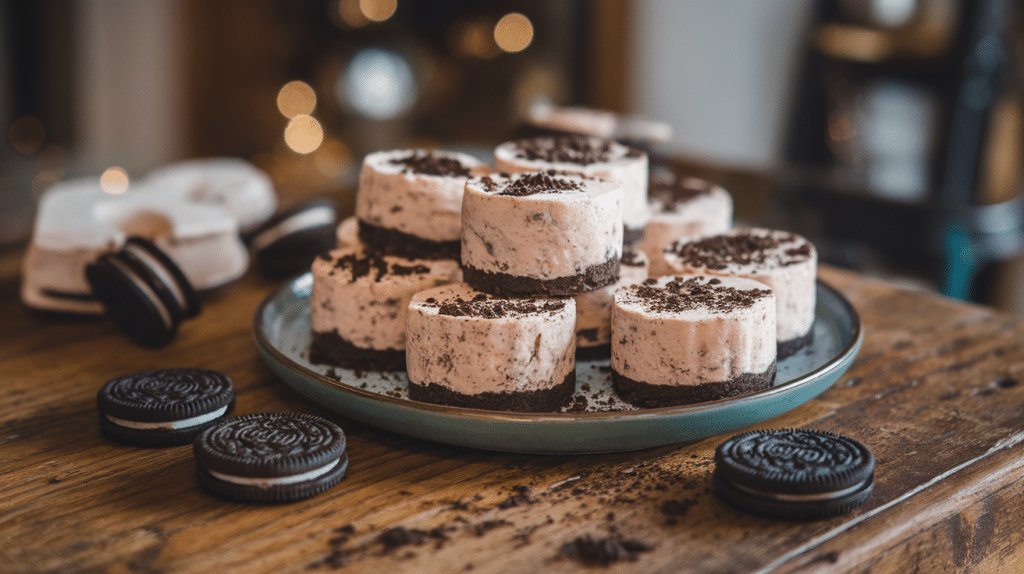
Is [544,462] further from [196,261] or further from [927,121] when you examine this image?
[927,121]

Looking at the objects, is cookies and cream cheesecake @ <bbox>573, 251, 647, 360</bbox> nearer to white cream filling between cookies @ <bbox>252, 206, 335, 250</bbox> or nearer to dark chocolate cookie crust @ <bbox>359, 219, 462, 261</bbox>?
dark chocolate cookie crust @ <bbox>359, 219, 462, 261</bbox>

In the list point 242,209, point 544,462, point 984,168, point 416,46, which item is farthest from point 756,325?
point 416,46

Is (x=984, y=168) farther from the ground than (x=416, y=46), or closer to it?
closer to it

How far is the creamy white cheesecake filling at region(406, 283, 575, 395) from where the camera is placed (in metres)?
1.10

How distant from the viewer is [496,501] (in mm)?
997

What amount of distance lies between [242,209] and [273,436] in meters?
1.12

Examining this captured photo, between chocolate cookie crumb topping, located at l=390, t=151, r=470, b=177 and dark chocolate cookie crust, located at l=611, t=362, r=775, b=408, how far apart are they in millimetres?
453

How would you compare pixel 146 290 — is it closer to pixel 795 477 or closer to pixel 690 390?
pixel 690 390

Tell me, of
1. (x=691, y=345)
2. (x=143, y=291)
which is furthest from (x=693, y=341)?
(x=143, y=291)

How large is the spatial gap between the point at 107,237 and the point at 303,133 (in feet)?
8.11

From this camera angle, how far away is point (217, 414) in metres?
1.15

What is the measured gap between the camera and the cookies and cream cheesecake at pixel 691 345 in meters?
1.11

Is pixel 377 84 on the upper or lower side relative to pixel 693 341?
upper

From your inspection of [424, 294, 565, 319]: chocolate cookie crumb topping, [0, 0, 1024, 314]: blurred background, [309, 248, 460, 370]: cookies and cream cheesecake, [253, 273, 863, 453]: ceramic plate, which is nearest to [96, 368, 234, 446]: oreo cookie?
[253, 273, 863, 453]: ceramic plate
